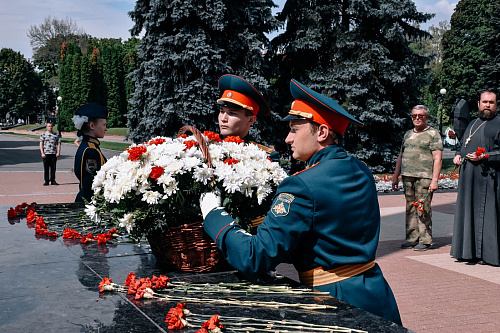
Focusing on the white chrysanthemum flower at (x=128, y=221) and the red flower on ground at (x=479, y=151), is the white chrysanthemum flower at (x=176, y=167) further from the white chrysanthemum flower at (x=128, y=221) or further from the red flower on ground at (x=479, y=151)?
the red flower on ground at (x=479, y=151)

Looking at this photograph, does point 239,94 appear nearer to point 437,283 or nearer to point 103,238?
point 103,238

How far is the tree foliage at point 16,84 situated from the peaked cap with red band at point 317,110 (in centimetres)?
8516

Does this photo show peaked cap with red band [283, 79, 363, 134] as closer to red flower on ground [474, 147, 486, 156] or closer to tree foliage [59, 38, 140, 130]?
red flower on ground [474, 147, 486, 156]

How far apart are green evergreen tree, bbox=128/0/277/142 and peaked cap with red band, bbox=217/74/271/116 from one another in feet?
41.0

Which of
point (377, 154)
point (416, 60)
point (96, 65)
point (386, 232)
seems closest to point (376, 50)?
point (416, 60)

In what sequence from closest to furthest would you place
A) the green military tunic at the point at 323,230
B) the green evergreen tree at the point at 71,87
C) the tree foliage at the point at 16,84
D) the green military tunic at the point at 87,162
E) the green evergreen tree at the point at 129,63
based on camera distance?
the green military tunic at the point at 323,230 < the green military tunic at the point at 87,162 < the green evergreen tree at the point at 129,63 < the green evergreen tree at the point at 71,87 < the tree foliage at the point at 16,84

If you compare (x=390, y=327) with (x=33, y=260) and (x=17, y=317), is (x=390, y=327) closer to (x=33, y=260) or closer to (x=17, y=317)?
(x=17, y=317)

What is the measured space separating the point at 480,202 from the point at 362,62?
1309 centimetres

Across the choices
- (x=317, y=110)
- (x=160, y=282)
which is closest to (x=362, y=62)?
(x=317, y=110)

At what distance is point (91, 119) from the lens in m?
4.78

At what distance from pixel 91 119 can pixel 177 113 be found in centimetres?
1156

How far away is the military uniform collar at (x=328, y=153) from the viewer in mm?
2023

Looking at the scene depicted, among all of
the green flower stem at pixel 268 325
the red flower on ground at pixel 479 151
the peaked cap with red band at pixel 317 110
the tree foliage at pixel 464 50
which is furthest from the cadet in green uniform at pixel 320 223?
the tree foliage at pixel 464 50

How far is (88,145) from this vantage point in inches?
186
